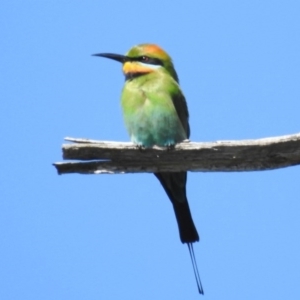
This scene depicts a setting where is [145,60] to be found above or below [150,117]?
above

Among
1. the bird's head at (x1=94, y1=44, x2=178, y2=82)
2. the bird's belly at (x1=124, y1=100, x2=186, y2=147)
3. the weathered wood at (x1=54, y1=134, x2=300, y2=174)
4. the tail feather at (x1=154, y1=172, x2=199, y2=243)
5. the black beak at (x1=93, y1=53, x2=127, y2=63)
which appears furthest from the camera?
the black beak at (x1=93, y1=53, x2=127, y2=63)

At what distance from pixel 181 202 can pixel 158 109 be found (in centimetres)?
62

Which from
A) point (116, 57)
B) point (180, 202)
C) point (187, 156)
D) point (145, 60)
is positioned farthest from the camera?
point (116, 57)

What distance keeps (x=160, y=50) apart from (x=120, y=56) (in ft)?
0.85

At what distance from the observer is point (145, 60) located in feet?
14.1

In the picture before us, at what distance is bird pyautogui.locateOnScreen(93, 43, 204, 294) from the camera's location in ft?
12.5

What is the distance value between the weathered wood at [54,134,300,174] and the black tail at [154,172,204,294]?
0.79 meters

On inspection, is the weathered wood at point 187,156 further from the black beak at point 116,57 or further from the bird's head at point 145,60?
the black beak at point 116,57

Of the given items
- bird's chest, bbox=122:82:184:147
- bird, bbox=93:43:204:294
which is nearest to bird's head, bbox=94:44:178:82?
bird, bbox=93:43:204:294

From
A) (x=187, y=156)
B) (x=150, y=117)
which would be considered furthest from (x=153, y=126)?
(x=187, y=156)

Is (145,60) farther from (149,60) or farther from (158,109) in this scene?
(158,109)

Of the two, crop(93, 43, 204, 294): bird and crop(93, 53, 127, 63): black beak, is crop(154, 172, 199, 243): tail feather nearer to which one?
crop(93, 43, 204, 294): bird

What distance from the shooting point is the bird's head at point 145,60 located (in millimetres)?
4227

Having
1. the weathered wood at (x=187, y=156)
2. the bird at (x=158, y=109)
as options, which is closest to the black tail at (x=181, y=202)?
the bird at (x=158, y=109)
